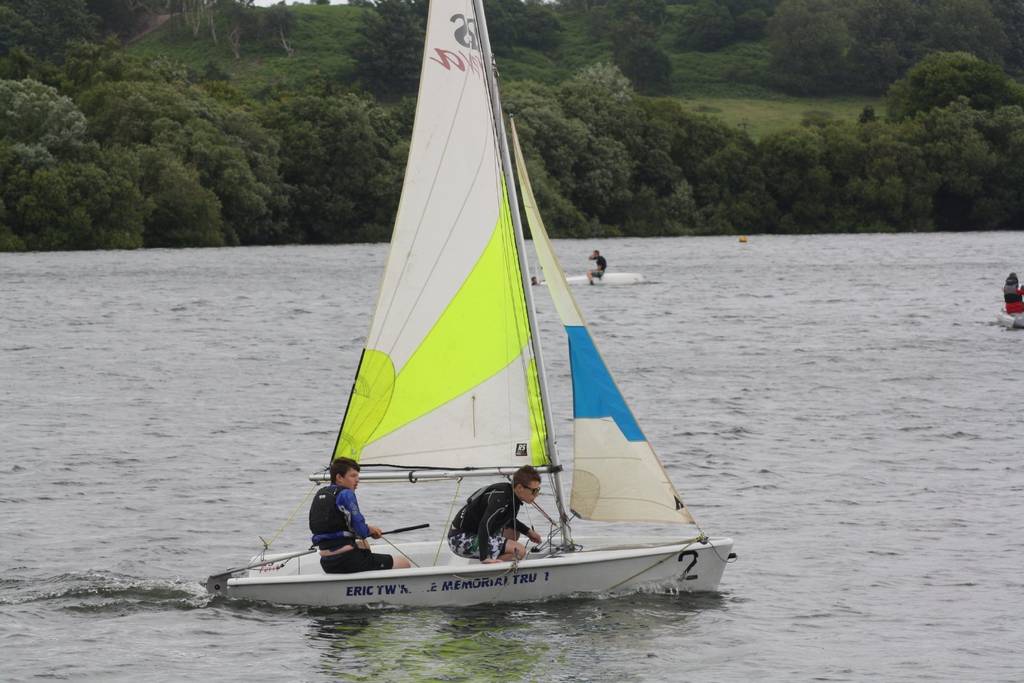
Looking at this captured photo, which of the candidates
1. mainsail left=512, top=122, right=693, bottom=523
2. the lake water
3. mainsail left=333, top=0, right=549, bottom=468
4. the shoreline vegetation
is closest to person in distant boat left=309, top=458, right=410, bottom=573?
the lake water

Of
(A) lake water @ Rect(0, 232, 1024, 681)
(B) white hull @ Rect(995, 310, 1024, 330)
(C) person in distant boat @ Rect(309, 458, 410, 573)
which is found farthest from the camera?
(B) white hull @ Rect(995, 310, 1024, 330)

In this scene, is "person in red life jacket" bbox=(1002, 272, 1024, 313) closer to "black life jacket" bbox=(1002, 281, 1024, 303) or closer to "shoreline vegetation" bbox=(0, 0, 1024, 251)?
"black life jacket" bbox=(1002, 281, 1024, 303)

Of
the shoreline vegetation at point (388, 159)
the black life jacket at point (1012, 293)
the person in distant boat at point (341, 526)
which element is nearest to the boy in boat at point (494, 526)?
the person in distant boat at point (341, 526)

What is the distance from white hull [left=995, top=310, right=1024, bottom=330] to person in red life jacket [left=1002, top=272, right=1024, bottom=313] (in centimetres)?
21

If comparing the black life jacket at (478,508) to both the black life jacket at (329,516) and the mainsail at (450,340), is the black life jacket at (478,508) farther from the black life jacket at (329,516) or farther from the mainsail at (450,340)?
the black life jacket at (329,516)

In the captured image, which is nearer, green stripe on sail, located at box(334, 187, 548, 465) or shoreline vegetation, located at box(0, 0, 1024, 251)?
green stripe on sail, located at box(334, 187, 548, 465)

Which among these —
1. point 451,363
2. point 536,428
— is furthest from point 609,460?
point 451,363

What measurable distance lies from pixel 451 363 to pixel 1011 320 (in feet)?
137

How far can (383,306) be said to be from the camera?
21188 millimetres

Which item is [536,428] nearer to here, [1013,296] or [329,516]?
[329,516]

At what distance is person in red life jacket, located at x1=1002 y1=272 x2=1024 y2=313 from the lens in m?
57.1

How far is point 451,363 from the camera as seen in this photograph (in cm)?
2122

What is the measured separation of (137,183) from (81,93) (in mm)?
15326

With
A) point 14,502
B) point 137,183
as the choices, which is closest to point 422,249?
point 14,502
